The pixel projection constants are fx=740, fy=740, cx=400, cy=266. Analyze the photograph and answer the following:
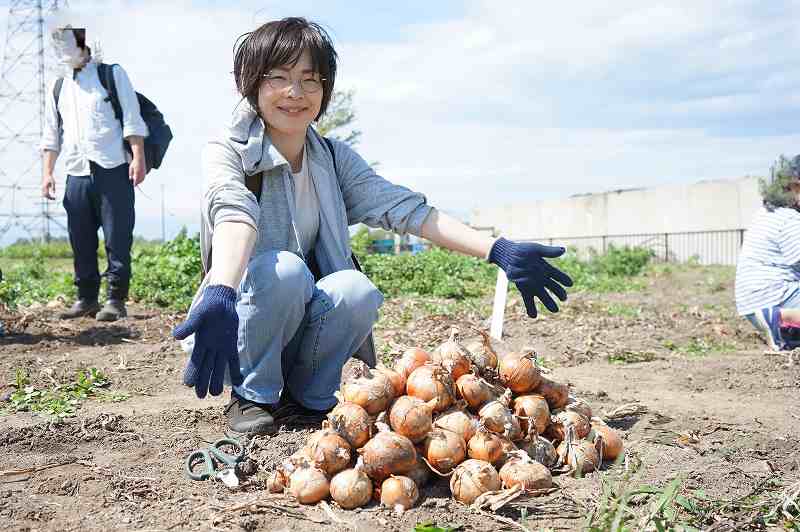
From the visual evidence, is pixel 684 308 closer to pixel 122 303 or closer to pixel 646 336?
pixel 646 336

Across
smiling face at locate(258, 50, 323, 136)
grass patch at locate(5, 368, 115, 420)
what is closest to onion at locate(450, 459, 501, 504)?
smiling face at locate(258, 50, 323, 136)

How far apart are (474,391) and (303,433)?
79 centimetres

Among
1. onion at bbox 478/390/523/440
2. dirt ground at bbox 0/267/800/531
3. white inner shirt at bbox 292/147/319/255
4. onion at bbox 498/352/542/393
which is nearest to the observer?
dirt ground at bbox 0/267/800/531

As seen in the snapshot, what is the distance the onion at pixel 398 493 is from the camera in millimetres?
2199

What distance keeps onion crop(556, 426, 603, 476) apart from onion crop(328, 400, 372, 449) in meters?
0.68

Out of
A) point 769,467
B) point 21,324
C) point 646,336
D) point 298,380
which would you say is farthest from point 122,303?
point 769,467

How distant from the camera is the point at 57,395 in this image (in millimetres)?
3938

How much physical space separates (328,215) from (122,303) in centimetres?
375

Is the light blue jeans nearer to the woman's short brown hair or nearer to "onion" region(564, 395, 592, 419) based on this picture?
the woman's short brown hair

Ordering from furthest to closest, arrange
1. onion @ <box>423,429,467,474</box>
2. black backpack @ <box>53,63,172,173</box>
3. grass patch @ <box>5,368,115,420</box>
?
black backpack @ <box>53,63,172,173</box> → grass patch @ <box>5,368,115,420</box> → onion @ <box>423,429,467,474</box>

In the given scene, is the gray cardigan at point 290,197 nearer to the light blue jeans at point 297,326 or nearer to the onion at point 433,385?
the light blue jeans at point 297,326

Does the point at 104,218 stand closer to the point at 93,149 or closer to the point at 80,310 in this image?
the point at 93,149

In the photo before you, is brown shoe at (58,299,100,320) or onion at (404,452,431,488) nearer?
onion at (404,452,431,488)

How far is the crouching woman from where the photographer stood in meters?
2.89
